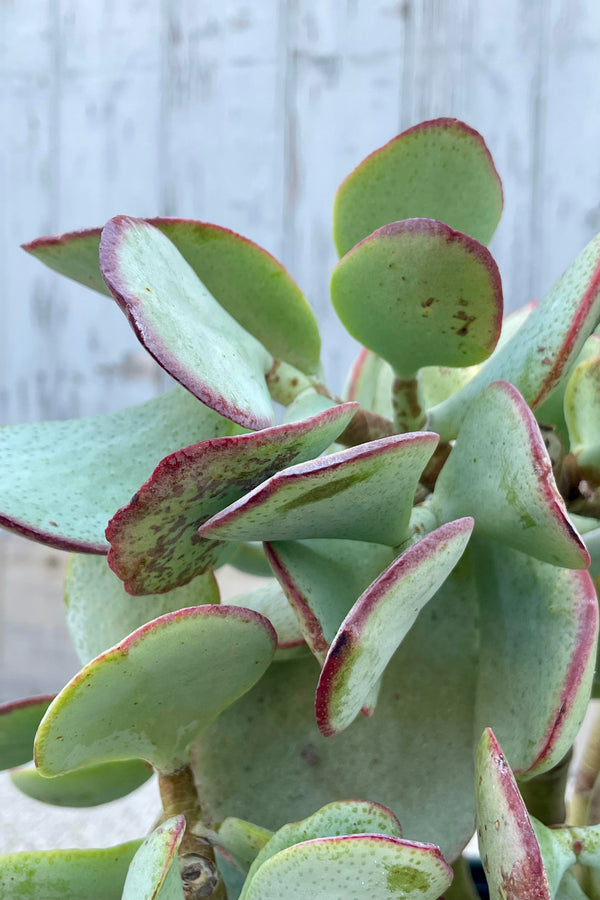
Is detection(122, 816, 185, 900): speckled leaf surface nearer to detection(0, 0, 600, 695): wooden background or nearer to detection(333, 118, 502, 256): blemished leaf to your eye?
detection(333, 118, 502, 256): blemished leaf

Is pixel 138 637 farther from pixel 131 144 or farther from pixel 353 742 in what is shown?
pixel 131 144

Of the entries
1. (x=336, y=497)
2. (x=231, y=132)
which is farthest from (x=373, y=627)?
(x=231, y=132)

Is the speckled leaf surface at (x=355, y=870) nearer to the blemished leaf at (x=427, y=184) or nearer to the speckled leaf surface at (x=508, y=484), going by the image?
the speckled leaf surface at (x=508, y=484)

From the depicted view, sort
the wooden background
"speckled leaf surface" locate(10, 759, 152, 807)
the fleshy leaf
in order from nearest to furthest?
1. the fleshy leaf
2. "speckled leaf surface" locate(10, 759, 152, 807)
3. the wooden background

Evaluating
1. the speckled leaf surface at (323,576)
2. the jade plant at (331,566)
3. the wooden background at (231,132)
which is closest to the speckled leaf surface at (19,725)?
the jade plant at (331,566)

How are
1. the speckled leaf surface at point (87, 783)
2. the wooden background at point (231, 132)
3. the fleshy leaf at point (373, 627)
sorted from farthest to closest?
the wooden background at point (231, 132), the speckled leaf surface at point (87, 783), the fleshy leaf at point (373, 627)

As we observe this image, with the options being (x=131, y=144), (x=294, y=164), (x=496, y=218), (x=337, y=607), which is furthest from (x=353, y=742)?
(x=131, y=144)

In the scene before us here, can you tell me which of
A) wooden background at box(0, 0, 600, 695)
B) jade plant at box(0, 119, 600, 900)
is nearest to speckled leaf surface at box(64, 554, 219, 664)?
jade plant at box(0, 119, 600, 900)
